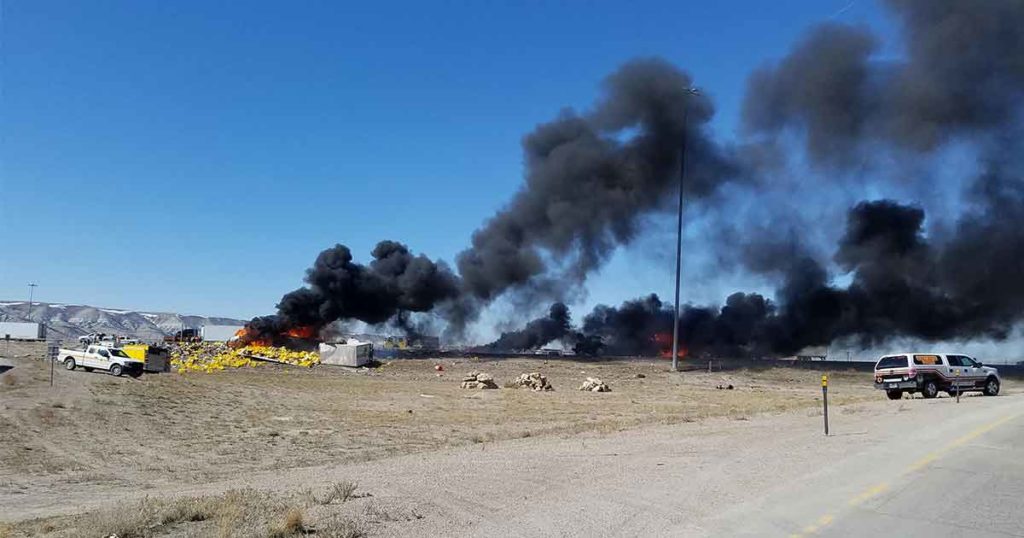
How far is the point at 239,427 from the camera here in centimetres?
2227

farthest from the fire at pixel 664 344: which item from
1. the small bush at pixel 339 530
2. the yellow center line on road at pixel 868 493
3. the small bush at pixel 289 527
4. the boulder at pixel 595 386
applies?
the small bush at pixel 289 527

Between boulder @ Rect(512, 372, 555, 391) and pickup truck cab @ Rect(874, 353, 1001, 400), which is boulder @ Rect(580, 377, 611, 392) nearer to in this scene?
boulder @ Rect(512, 372, 555, 391)

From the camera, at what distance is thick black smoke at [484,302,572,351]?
9838cm

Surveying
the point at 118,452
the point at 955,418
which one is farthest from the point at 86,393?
the point at 955,418

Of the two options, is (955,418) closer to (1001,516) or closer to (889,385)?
(889,385)

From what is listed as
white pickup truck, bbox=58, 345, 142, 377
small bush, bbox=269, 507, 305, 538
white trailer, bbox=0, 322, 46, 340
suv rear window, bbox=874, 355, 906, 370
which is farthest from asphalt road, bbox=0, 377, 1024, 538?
white trailer, bbox=0, 322, 46, 340

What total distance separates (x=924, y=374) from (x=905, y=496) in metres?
24.4

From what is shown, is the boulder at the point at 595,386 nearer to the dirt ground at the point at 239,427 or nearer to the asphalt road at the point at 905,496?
the dirt ground at the point at 239,427

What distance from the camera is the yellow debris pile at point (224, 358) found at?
57.0m

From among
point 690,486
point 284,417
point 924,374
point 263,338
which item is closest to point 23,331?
point 263,338

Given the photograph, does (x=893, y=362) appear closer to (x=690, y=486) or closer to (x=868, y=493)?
(x=868, y=493)

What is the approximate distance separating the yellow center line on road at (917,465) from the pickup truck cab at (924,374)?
1118cm

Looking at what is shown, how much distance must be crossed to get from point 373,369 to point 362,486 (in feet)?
171

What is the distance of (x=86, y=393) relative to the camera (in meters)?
30.1
